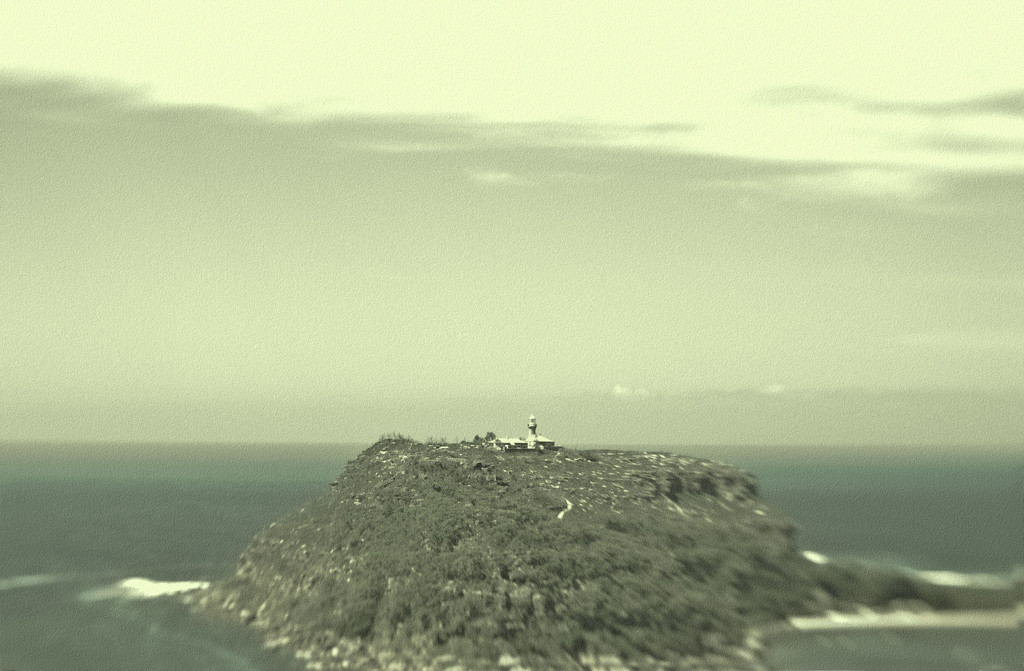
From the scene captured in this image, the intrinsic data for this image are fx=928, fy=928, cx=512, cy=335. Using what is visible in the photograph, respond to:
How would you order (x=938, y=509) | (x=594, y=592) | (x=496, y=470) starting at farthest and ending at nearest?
(x=938, y=509)
(x=496, y=470)
(x=594, y=592)

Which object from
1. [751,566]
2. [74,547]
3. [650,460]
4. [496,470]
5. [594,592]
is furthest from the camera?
[74,547]

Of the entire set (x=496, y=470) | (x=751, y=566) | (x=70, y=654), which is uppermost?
(x=496, y=470)

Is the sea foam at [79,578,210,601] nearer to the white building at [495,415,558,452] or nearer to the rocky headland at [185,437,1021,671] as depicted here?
the rocky headland at [185,437,1021,671]

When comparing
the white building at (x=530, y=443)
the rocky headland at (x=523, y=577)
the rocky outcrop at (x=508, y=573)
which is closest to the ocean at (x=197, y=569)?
the rocky headland at (x=523, y=577)

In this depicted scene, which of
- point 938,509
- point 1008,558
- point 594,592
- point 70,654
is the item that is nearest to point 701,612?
point 594,592

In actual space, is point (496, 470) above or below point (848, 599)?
above

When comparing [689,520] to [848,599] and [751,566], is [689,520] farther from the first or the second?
[848,599]

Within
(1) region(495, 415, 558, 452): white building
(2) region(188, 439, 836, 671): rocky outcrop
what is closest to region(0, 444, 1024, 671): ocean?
(2) region(188, 439, 836, 671): rocky outcrop
